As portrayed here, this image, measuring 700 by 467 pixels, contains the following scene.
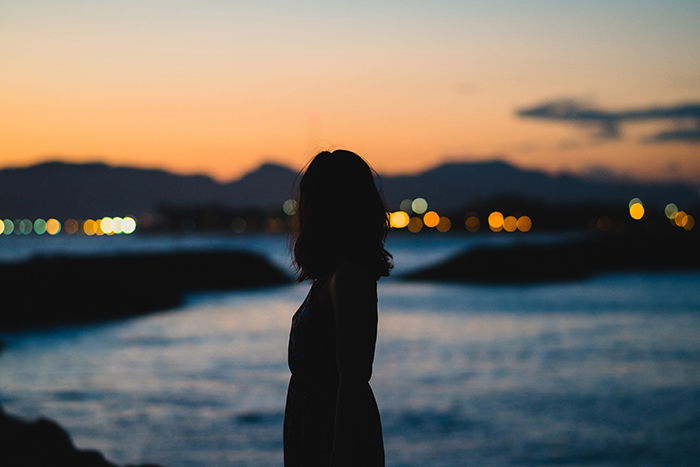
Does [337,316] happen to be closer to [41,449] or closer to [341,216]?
[341,216]

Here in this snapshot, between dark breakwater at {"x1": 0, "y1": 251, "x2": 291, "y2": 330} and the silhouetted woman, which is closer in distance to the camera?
the silhouetted woman

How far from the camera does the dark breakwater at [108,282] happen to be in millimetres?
33844

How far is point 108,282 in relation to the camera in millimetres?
43438

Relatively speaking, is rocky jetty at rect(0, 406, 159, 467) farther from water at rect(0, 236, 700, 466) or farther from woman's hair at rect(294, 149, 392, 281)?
woman's hair at rect(294, 149, 392, 281)

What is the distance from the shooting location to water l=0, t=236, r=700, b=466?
11445 millimetres

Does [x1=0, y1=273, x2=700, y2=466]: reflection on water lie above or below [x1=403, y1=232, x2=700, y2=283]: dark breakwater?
below

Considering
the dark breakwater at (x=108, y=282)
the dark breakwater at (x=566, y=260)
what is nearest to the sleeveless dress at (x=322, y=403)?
the dark breakwater at (x=108, y=282)

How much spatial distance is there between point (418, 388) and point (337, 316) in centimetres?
1434

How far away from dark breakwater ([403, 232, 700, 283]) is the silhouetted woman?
63.2m

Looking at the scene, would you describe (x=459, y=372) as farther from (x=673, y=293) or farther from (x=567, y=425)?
(x=673, y=293)

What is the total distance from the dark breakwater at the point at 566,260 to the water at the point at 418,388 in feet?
109

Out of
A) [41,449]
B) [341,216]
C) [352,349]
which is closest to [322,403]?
[352,349]

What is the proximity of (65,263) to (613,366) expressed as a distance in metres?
38.4

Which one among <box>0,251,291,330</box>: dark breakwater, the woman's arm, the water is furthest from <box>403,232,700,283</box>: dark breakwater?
the woman's arm
